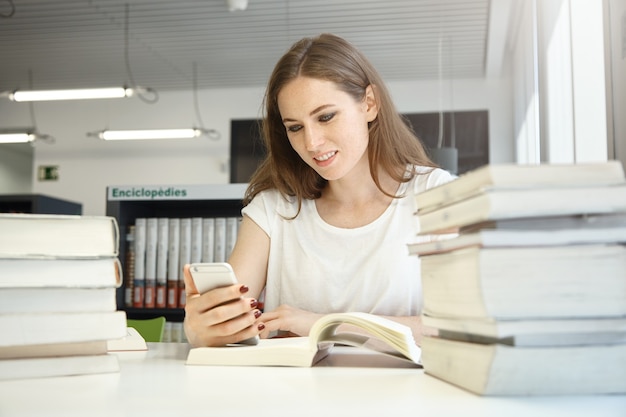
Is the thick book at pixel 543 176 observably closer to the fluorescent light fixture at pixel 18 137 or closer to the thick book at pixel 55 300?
the thick book at pixel 55 300

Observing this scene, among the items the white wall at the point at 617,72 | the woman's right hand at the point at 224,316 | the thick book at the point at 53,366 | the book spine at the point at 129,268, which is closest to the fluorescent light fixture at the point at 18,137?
the book spine at the point at 129,268

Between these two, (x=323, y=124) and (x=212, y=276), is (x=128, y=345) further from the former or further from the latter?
(x=323, y=124)

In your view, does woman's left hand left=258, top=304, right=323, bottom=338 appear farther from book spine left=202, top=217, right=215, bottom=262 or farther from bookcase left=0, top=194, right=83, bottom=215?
bookcase left=0, top=194, right=83, bottom=215

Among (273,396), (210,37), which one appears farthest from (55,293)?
(210,37)

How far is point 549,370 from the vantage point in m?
0.62

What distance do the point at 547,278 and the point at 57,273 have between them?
55 centimetres

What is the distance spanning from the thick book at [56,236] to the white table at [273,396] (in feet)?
0.49

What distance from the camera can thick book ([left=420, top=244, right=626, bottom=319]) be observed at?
0.60 meters

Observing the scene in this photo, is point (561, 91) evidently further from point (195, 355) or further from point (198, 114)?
point (198, 114)

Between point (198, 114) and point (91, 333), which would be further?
point (198, 114)

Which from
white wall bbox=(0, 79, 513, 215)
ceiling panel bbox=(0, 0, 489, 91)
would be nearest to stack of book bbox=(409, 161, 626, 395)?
ceiling panel bbox=(0, 0, 489, 91)

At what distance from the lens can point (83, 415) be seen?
58 centimetres

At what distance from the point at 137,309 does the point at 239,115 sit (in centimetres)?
526

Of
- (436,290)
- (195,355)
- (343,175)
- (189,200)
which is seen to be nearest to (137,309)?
(189,200)
